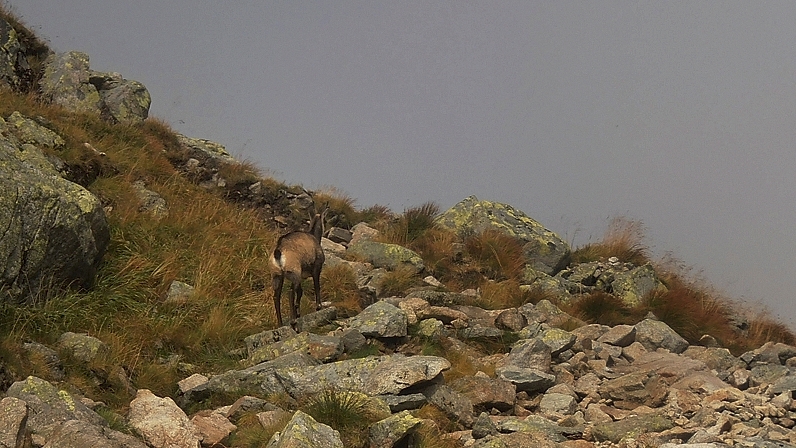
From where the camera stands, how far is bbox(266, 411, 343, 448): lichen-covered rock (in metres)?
4.46

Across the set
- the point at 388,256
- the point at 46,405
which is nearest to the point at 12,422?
the point at 46,405

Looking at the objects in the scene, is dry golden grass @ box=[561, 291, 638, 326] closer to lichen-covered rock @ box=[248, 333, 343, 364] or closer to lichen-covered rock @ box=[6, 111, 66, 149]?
lichen-covered rock @ box=[248, 333, 343, 364]

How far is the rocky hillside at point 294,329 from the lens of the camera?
5566 millimetres

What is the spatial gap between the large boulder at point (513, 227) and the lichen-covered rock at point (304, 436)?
9.93 m

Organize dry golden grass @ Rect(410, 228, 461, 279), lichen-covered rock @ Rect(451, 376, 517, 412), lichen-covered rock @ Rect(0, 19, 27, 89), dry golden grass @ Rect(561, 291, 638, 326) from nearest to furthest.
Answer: lichen-covered rock @ Rect(451, 376, 517, 412)
dry golden grass @ Rect(561, 291, 638, 326)
dry golden grass @ Rect(410, 228, 461, 279)
lichen-covered rock @ Rect(0, 19, 27, 89)

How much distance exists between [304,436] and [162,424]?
1.25m

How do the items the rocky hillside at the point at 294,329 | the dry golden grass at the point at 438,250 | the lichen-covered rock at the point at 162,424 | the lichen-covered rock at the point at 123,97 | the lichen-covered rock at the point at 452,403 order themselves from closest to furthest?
the lichen-covered rock at the point at 162,424 → the rocky hillside at the point at 294,329 → the lichen-covered rock at the point at 452,403 → the dry golden grass at the point at 438,250 → the lichen-covered rock at the point at 123,97

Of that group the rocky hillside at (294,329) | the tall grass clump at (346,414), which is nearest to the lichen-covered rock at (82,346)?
the rocky hillside at (294,329)

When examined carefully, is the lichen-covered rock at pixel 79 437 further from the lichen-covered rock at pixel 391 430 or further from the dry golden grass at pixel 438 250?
the dry golden grass at pixel 438 250

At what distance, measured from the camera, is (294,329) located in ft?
28.3

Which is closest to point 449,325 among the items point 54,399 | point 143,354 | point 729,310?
point 143,354

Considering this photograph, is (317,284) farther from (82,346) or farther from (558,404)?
(558,404)

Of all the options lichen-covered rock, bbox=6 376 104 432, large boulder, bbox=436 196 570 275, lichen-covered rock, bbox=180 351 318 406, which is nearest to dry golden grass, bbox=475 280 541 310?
large boulder, bbox=436 196 570 275

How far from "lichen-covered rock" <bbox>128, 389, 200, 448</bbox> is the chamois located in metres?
3.14
